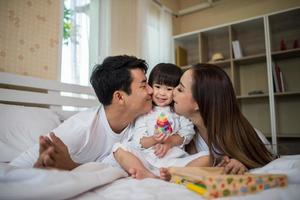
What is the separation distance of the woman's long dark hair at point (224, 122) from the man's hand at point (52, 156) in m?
0.62

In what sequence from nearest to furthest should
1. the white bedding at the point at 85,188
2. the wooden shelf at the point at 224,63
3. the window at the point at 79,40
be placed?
the white bedding at the point at 85,188 → the window at the point at 79,40 → the wooden shelf at the point at 224,63

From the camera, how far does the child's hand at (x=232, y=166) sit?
3.03ft

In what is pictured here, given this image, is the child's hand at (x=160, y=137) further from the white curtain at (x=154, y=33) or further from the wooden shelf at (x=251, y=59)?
the wooden shelf at (x=251, y=59)

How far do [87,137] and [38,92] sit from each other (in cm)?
Answer: 88

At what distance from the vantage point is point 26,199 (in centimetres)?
54

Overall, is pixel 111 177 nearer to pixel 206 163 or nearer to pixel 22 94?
pixel 206 163

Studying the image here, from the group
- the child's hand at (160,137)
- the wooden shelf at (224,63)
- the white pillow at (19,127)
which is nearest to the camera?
the child's hand at (160,137)

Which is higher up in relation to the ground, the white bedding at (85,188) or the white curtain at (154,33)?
the white curtain at (154,33)

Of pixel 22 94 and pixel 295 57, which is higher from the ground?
pixel 295 57

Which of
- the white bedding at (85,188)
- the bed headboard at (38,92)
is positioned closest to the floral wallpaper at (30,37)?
the bed headboard at (38,92)

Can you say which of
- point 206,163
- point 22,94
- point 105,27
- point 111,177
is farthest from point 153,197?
point 105,27

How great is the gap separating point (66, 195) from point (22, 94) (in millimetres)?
1308

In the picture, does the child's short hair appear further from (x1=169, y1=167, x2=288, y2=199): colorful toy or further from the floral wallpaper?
the floral wallpaper

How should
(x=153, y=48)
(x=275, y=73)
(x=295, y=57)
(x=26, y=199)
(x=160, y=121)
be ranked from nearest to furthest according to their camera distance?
(x=26, y=199) < (x=160, y=121) < (x=275, y=73) < (x=295, y=57) < (x=153, y=48)
